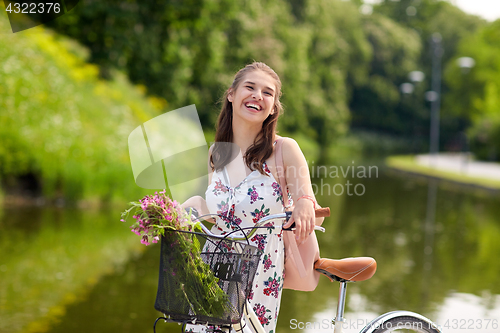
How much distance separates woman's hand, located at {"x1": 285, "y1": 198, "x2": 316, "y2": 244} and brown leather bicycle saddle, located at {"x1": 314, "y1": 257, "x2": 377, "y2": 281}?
0.34 meters

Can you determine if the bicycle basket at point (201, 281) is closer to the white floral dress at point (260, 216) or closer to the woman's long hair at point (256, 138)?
the white floral dress at point (260, 216)

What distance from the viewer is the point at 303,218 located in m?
2.39

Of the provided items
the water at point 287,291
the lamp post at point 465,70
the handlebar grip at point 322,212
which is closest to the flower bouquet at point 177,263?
the handlebar grip at point 322,212

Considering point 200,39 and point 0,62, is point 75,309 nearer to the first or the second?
point 0,62

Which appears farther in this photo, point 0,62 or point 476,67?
point 476,67

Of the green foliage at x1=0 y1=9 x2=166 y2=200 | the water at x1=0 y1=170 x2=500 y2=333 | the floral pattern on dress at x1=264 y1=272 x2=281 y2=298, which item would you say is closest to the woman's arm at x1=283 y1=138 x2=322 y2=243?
the floral pattern on dress at x1=264 y1=272 x2=281 y2=298

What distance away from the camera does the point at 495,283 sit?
22.2ft

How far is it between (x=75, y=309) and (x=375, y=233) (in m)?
6.22

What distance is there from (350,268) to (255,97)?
0.91 m

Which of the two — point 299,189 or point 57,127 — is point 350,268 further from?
point 57,127

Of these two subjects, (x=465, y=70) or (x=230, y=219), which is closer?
(x=230, y=219)

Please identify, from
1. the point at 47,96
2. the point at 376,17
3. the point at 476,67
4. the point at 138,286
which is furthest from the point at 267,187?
the point at 376,17

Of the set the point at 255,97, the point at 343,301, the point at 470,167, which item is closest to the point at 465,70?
the point at 470,167

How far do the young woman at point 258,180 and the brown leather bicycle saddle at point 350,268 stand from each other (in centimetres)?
17
